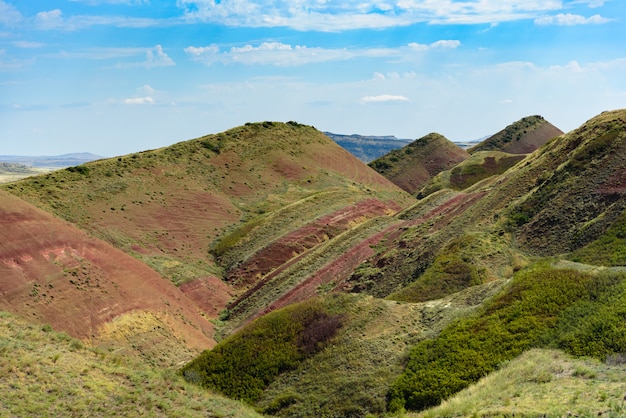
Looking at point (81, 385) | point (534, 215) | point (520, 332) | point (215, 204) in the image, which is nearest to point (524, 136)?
point (215, 204)

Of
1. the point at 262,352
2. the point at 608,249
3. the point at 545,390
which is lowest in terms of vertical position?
the point at 262,352

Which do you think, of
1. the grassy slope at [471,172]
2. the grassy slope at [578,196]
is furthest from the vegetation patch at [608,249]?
the grassy slope at [471,172]

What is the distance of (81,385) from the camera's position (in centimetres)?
1955

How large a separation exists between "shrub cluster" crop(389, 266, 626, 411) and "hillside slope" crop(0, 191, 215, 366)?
622 inches

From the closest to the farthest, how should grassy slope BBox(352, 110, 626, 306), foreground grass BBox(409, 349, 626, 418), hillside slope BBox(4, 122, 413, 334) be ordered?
foreground grass BBox(409, 349, 626, 418), grassy slope BBox(352, 110, 626, 306), hillside slope BBox(4, 122, 413, 334)

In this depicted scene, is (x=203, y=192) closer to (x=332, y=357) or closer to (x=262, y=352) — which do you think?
(x=262, y=352)

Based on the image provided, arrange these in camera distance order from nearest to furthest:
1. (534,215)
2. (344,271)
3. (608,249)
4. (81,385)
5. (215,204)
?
(81,385) < (608,249) < (534,215) < (344,271) < (215,204)

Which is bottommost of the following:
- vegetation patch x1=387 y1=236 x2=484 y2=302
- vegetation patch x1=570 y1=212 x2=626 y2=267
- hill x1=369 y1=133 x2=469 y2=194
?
vegetation patch x1=387 y1=236 x2=484 y2=302

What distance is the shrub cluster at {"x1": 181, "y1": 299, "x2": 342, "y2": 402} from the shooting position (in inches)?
1013

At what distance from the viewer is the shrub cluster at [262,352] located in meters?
25.7

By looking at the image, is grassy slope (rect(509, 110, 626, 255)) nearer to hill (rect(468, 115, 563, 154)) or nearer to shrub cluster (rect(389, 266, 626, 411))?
shrub cluster (rect(389, 266, 626, 411))

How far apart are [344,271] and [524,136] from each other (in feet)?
377

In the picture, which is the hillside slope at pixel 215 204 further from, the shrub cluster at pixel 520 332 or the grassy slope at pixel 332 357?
the shrub cluster at pixel 520 332

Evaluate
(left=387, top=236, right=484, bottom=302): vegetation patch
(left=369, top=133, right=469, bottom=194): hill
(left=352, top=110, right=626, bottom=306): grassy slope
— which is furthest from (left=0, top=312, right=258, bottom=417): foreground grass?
(left=369, top=133, right=469, bottom=194): hill
